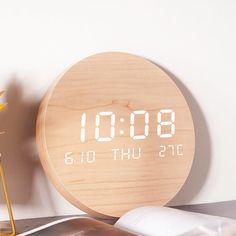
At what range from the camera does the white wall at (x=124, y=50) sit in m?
1.07

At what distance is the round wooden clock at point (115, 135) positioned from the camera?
104cm

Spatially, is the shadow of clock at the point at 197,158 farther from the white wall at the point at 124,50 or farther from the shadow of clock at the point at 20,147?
the shadow of clock at the point at 20,147

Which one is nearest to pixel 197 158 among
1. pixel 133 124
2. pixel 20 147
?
pixel 133 124

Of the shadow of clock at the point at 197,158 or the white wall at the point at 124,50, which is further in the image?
the shadow of clock at the point at 197,158

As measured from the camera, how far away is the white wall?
1067mm

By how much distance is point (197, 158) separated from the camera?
4.08ft

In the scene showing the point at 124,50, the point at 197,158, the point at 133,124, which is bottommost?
the point at 197,158

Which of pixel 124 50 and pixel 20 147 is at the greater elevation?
pixel 124 50

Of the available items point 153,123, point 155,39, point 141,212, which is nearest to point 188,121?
point 153,123

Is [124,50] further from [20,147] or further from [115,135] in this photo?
[20,147]

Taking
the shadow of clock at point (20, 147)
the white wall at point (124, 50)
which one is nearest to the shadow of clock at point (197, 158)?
the white wall at point (124, 50)

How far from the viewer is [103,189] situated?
41.9 inches

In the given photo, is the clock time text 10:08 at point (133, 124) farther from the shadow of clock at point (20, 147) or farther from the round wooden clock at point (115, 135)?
the shadow of clock at point (20, 147)

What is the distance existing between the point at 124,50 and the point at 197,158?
315 millimetres
